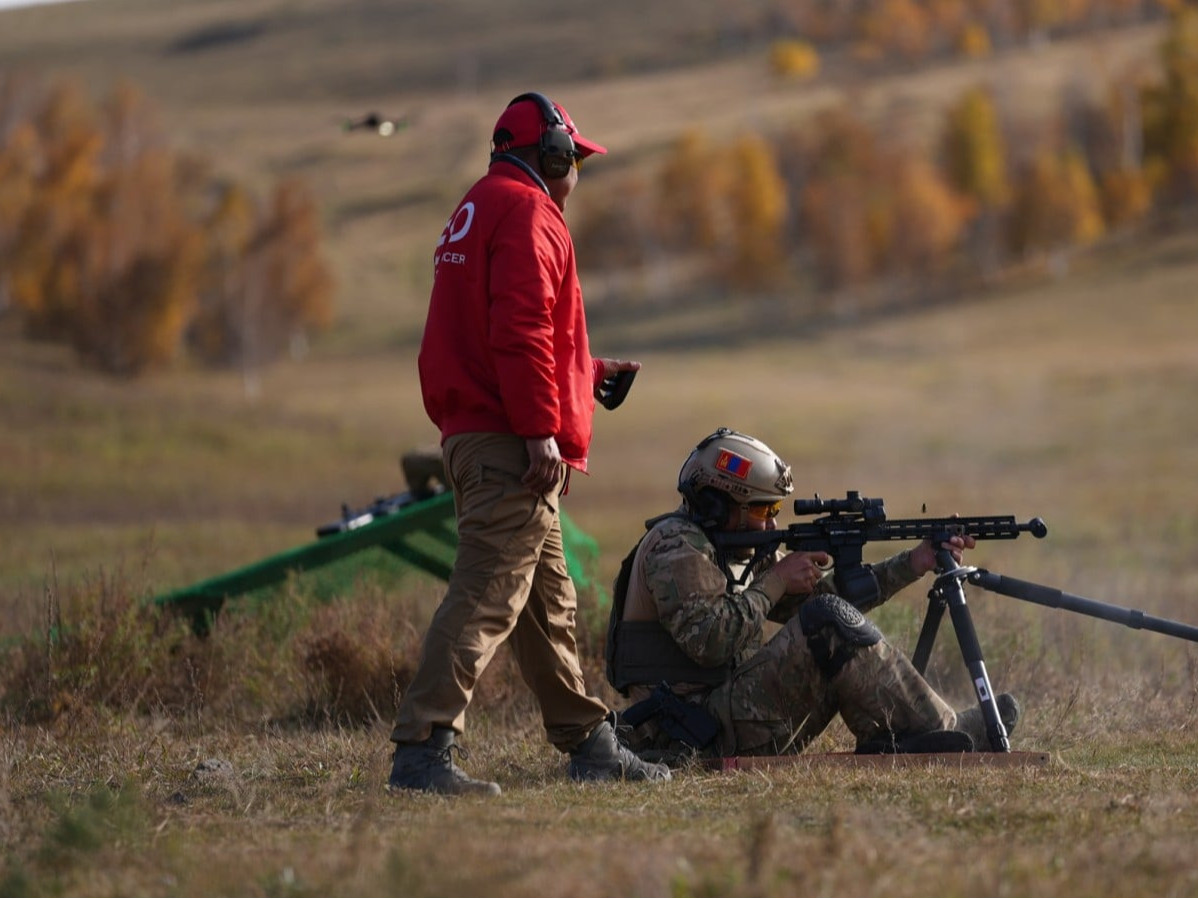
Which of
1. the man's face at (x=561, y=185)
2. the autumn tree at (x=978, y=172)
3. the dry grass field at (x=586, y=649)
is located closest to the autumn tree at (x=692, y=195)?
the autumn tree at (x=978, y=172)

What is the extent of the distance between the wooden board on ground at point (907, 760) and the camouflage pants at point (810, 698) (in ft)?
0.63

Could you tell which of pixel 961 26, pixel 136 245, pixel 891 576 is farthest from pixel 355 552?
pixel 961 26

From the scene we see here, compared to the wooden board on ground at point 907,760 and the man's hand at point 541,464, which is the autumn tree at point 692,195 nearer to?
the wooden board on ground at point 907,760

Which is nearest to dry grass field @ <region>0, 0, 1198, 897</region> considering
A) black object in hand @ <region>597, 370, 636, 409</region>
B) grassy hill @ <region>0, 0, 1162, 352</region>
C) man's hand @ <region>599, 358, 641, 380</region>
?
black object in hand @ <region>597, 370, 636, 409</region>

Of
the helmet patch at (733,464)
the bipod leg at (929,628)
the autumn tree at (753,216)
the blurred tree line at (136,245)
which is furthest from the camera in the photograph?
the autumn tree at (753,216)

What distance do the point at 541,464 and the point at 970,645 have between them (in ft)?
7.25

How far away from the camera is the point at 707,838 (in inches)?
242

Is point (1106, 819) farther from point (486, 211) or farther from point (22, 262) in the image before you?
point (22, 262)

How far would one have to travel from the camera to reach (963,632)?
7879 millimetres

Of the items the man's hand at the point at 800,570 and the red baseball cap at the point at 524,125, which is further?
the man's hand at the point at 800,570

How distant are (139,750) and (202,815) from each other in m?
1.65

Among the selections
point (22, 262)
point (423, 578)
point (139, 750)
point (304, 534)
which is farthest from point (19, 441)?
point (22, 262)

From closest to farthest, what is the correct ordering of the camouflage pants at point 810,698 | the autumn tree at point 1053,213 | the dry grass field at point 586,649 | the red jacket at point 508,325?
the dry grass field at point 586,649
the red jacket at point 508,325
the camouflage pants at point 810,698
the autumn tree at point 1053,213

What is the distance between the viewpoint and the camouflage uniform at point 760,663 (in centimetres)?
774
